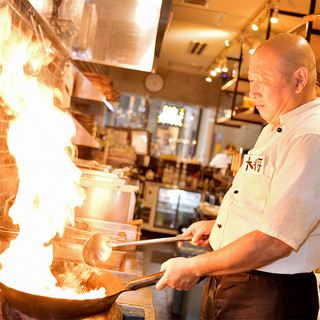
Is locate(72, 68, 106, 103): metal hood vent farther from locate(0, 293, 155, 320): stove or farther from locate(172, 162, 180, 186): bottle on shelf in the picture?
locate(172, 162, 180, 186): bottle on shelf

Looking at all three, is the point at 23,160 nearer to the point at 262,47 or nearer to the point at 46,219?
the point at 46,219

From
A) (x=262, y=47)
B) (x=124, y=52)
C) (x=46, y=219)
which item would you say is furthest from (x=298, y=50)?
(x=124, y=52)

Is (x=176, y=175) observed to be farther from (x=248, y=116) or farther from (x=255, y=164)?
(x=255, y=164)

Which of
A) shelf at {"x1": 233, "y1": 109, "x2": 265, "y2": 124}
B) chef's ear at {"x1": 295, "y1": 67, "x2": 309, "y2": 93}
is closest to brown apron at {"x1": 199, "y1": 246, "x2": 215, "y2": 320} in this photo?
chef's ear at {"x1": 295, "y1": 67, "x2": 309, "y2": 93}

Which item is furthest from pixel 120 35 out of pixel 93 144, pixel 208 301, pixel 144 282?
pixel 144 282

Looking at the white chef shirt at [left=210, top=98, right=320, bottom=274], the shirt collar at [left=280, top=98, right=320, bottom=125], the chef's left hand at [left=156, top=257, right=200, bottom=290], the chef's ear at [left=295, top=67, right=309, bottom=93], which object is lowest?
the chef's left hand at [left=156, top=257, right=200, bottom=290]

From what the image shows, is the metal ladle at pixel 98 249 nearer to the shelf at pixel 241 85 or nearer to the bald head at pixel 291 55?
the bald head at pixel 291 55

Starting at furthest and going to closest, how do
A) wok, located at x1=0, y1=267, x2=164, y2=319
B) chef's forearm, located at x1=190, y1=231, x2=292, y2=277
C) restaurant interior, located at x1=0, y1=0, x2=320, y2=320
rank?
1. restaurant interior, located at x1=0, y1=0, x2=320, y2=320
2. chef's forearm, located at x1=190, y1=231, x2=292, y2=277
3. wok, located at x1=0, y1=267, x2=164, y2=319

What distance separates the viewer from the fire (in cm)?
158

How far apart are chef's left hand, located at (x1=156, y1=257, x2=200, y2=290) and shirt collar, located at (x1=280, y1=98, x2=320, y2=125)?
2.20 ft

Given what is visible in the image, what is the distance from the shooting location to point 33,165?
2.02 meters

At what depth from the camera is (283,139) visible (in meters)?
1.48

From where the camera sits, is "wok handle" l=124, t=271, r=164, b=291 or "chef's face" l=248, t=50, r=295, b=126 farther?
"chef's face" l=248, t=50, r=295, b=126

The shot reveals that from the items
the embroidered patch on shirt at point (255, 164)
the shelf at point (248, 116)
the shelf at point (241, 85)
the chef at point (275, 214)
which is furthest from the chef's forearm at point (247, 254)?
the shelf at point (241, 85)
